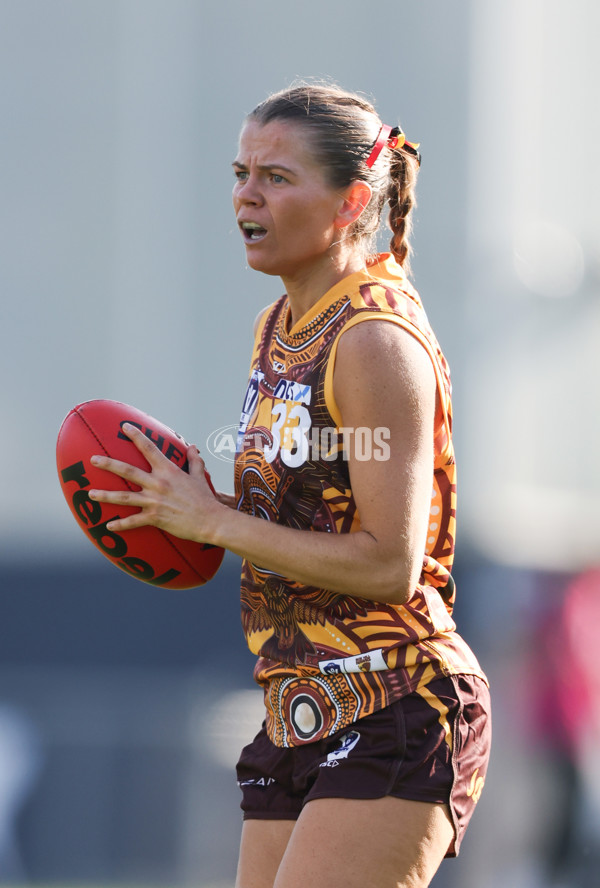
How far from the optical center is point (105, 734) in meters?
4.28

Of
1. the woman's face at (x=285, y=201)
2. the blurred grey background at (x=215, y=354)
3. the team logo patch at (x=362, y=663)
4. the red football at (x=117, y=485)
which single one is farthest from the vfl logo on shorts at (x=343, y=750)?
the blurred grey background at (x=215, y=354)

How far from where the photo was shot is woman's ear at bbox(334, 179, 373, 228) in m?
2.30

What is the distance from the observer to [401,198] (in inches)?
97.7

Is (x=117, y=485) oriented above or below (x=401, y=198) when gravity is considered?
below

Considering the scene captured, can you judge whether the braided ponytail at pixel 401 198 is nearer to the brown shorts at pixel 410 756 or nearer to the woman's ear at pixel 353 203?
the woman's ear at pixel 353 203

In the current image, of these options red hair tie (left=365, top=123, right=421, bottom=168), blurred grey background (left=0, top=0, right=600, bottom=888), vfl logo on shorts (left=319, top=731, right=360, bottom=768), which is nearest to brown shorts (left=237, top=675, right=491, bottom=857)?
vfl logo on shorts (left=319, top=731, right=360, bottom=768)

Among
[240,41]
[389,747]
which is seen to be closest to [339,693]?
[389,747]

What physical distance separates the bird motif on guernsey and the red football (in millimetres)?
226

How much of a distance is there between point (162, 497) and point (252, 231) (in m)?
0.57

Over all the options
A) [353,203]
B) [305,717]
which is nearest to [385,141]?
[353,203]

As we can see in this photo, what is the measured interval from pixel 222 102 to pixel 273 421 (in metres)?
2.70

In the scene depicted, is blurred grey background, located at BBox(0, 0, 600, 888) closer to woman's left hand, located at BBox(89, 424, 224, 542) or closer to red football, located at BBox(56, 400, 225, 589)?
red football, located at BBox(56, 400, 225, 589)

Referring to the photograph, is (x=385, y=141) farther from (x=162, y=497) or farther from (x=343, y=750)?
(x=343, y=750)

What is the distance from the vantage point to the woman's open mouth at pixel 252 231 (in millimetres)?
2305
